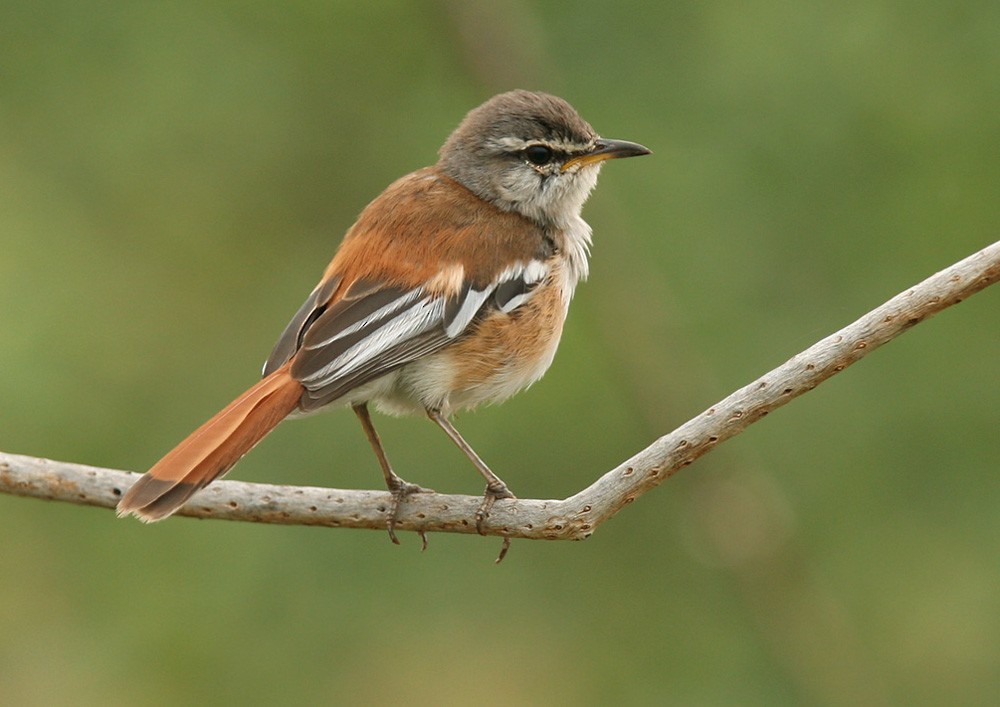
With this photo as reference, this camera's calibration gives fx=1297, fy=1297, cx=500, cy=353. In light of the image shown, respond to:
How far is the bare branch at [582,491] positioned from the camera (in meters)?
4.26

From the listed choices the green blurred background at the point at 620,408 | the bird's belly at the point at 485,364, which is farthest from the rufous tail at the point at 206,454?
the green blurred background at the point at 620,408

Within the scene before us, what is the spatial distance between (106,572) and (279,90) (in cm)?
346

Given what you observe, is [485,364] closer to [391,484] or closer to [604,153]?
[391,484]

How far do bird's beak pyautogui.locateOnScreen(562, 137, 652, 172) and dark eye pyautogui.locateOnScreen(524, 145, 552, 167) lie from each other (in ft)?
0.30

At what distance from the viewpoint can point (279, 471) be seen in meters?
7.56

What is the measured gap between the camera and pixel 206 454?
176 inches


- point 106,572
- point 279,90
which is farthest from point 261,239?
point 106,572

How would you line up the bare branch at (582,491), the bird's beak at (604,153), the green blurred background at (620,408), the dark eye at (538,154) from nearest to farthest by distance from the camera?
→ the bare branch at (582,491), the bird's beak at (604,153), the dark eye at (538,154), the green blurred background at (620,408)

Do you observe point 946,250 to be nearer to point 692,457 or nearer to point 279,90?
point 692,457

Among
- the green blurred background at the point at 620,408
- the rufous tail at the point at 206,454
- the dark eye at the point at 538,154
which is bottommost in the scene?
the green blurred background at the point at 620,408

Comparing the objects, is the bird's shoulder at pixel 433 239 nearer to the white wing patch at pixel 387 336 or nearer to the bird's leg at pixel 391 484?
the white wing patch at pixel 387 336

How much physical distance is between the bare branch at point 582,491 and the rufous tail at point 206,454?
0.96 ft

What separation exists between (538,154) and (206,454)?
2.46m

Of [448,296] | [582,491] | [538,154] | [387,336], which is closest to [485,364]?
[448,296]
